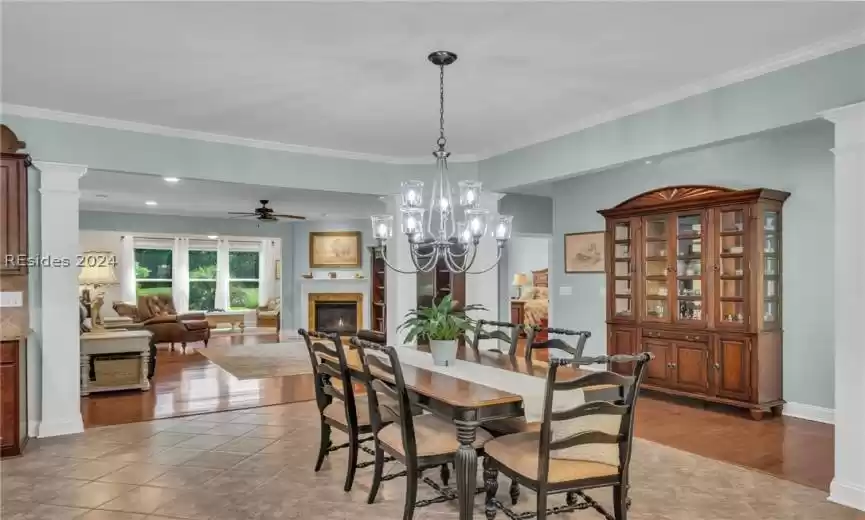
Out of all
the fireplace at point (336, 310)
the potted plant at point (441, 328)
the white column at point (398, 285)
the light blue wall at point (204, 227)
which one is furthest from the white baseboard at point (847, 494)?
the light blue wall at point (204, 227)

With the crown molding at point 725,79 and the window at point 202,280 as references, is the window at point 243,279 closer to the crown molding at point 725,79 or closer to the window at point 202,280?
the window at point 202,280

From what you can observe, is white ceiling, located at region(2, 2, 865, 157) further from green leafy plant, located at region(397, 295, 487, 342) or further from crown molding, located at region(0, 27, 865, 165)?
green leafy plant, located at region(397, 295, 487, 342)

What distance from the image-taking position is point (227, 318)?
40.9 ft

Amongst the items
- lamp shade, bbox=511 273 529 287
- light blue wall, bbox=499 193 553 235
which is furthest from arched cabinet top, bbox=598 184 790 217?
lamp shade, bbox=511 273 529 287

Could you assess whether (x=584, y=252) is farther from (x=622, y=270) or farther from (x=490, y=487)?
(x=490, y=487)

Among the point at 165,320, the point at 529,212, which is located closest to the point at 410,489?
the point at 529,212

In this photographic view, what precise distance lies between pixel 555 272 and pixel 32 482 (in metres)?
5.77

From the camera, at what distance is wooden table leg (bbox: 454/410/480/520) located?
256 centimetres

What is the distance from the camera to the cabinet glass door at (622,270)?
233 inches

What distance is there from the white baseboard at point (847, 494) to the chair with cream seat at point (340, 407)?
2391 millimetres

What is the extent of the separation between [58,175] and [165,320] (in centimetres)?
539

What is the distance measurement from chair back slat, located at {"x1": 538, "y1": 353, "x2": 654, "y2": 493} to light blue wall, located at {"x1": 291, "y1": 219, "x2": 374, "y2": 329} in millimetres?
9320

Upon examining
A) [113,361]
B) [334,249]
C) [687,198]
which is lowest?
[113,361]

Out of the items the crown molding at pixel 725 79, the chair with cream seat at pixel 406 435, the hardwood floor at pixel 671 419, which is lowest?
the hardwood floor at pixel 671 419
